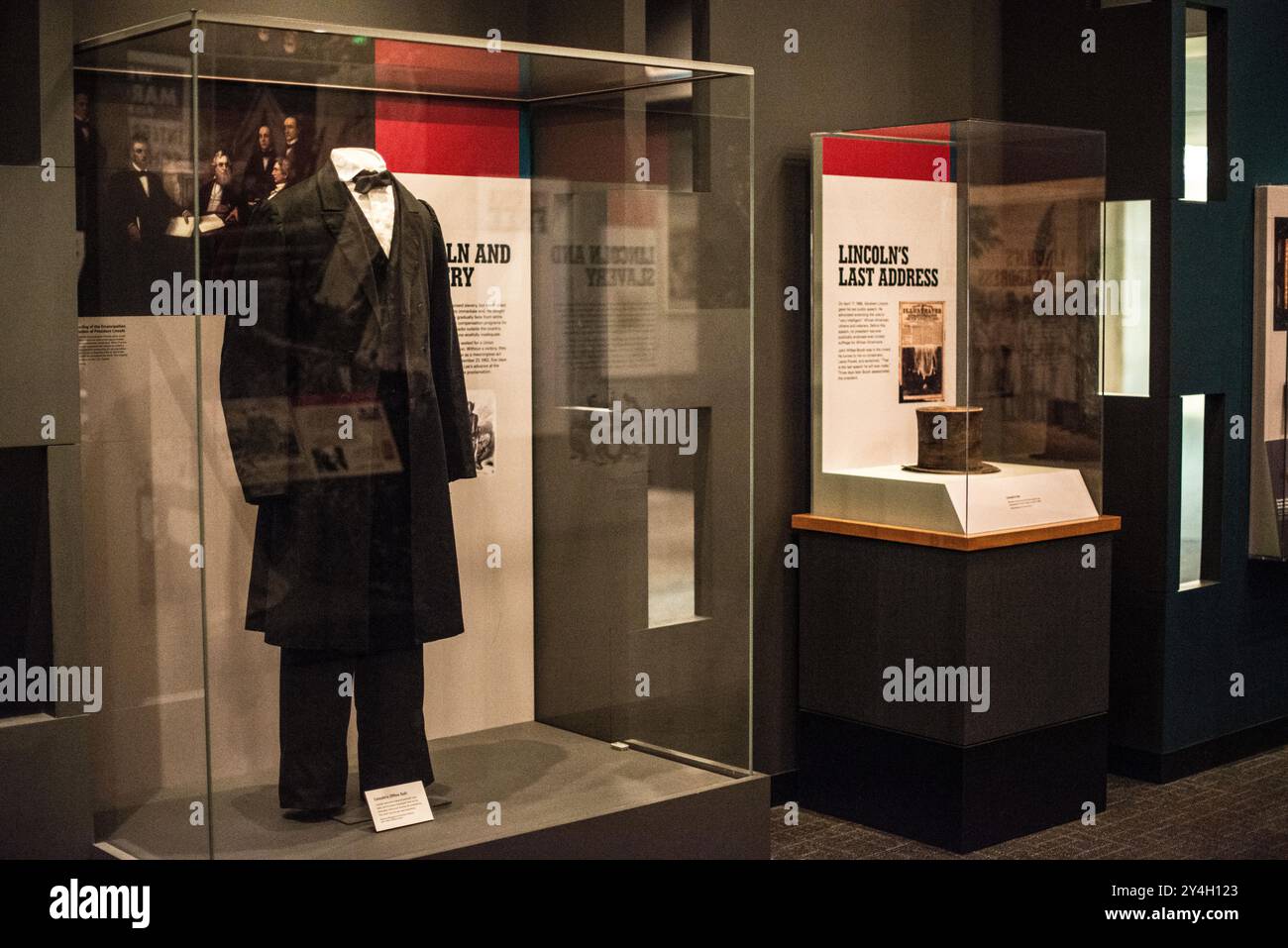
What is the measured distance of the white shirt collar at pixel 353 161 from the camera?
10.6ft

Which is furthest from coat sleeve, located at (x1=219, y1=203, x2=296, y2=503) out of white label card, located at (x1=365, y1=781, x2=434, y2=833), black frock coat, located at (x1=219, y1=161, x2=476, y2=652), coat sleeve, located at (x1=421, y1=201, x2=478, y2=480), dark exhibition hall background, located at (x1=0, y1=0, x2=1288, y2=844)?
dark exhibition hall background, located at (x1=0, y1=0, x2=1288, y2=844)

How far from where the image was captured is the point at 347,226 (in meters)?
3.24

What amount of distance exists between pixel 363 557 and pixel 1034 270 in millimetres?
2133

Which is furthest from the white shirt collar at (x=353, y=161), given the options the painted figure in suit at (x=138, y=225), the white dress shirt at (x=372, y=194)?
the painted figure in suit at (x=138, y=225)

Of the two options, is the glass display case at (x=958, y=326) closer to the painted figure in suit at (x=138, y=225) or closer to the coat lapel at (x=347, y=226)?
the coat lapel at (x=347, y=226)

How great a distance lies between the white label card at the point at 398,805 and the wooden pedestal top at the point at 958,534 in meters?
1.65

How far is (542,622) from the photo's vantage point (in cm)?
385

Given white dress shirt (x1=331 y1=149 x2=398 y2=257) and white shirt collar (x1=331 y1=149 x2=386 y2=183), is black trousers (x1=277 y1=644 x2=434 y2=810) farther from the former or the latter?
white shirt collar (x1=331 y1=149 x2=386 y2=183)

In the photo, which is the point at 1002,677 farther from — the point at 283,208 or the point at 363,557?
the point at 283,208

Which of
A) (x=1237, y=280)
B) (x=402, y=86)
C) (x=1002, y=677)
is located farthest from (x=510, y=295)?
(x=1237, y=280)

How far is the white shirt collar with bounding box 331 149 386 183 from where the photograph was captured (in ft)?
10.6

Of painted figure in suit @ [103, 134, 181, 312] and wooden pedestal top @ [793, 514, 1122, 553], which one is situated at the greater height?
painted figure in suit @ [103, 134, 181, 312]

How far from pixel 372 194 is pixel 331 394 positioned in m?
0.44

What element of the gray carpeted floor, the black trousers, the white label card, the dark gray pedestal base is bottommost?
the gray carpeted floor
